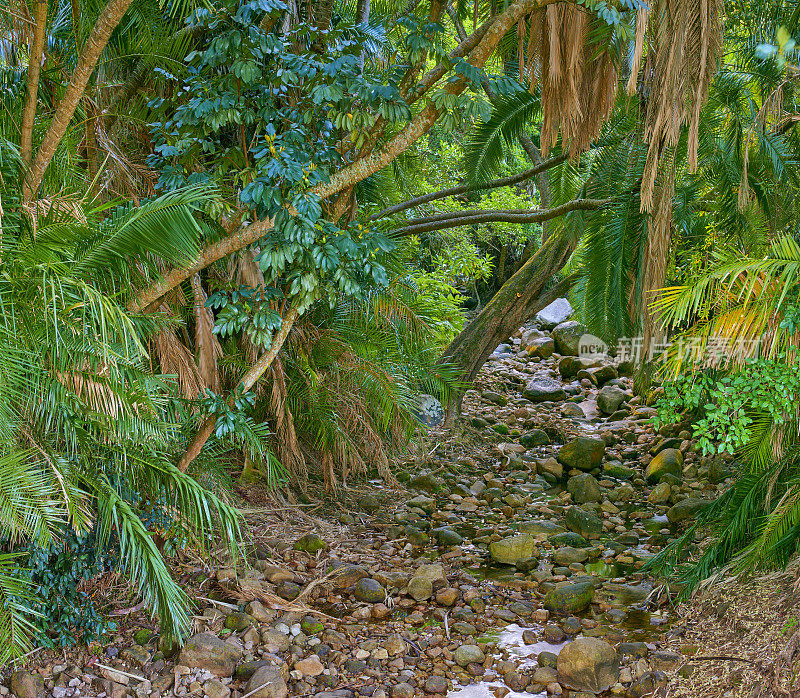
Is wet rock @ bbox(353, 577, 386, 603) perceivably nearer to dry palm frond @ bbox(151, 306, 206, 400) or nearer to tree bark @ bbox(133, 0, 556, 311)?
dry palm frond @ bbox(151, 306, 206, 400)

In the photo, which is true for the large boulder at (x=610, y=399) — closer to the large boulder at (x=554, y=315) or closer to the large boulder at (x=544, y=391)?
the large boulder at (x=544, y=391)

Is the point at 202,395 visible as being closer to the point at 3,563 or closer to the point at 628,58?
the point at 3,563

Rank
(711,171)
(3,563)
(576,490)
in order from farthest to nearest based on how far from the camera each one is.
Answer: (576,490) → (711,171) → (3,563)

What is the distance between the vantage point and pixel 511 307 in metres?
8.48

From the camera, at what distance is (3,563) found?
10.5ft

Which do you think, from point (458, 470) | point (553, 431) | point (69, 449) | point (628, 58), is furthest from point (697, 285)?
point (553, 431)

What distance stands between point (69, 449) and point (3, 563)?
1.99 feet

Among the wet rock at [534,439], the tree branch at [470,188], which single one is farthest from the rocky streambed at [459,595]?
the tree branch at [470,188]

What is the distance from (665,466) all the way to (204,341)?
16.4ft

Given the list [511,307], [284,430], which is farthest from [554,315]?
[284,430]

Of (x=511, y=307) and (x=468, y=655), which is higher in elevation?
(x=511, y=307)

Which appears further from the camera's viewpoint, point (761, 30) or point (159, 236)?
point (761, 30)

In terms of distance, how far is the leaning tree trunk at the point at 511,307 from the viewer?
8344 mm

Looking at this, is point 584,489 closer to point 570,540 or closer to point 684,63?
point 570,540
